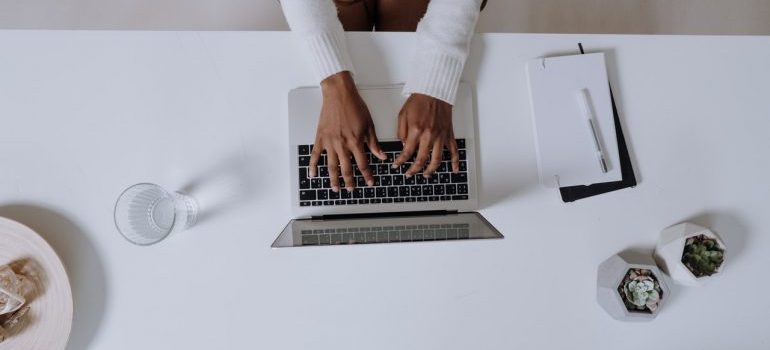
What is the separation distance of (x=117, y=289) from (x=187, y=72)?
388 millimetres

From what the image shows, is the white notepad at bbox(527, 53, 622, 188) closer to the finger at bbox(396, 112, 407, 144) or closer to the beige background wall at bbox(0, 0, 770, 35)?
the finger at bbox(396, 112, 407, 144)

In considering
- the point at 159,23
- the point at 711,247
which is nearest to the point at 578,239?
the point at 711,247

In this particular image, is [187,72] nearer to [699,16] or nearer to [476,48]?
[476,48]

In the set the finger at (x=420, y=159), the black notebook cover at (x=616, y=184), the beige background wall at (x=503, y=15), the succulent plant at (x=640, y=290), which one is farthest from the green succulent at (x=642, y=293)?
the beige background wall at (x=503, y=15)

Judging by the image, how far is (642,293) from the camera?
2.39 ft

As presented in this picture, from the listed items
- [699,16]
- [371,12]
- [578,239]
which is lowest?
[578,239]

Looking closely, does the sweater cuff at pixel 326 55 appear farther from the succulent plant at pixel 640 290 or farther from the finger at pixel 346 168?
the succulent plant at pixel 640 290

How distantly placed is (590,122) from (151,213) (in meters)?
0.77

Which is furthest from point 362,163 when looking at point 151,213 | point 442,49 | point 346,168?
point 151,213

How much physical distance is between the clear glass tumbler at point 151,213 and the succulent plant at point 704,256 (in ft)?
2.76

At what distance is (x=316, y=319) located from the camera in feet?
2.52

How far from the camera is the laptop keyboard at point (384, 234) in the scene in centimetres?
62

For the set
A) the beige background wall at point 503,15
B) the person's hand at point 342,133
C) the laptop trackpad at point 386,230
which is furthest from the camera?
the beige background wall at point 503,15

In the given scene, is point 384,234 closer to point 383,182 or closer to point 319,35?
point 383,182
